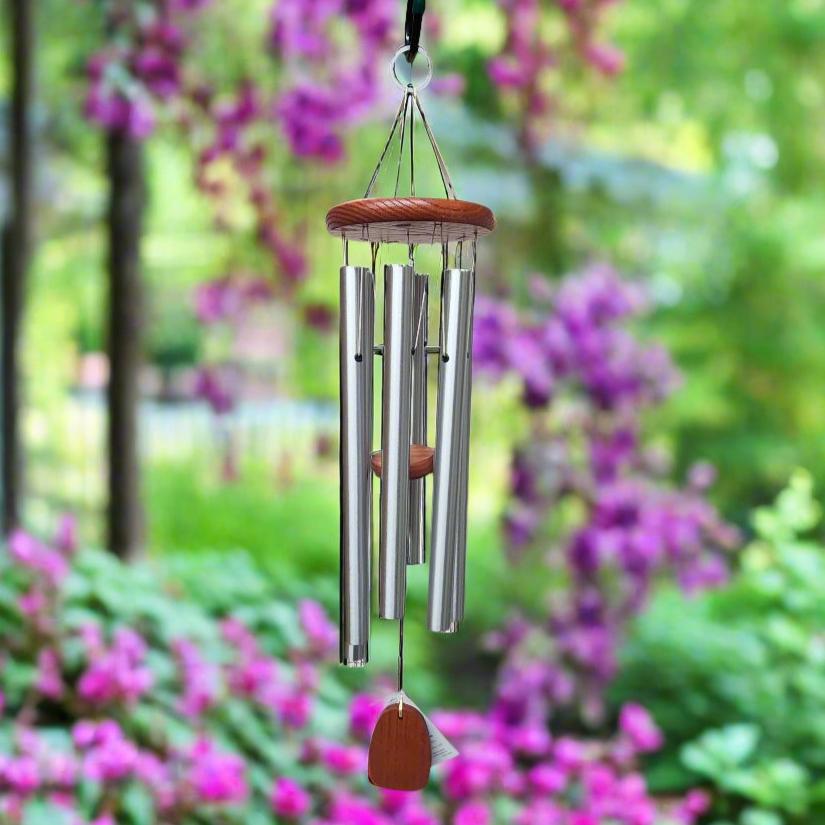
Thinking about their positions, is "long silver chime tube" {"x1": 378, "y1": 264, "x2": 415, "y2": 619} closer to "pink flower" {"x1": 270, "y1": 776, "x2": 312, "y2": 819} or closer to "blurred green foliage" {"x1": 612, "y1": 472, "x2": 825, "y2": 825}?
"pink flower" {"x1": 270, "y1": 776, "x2": 312, "y2": 819}

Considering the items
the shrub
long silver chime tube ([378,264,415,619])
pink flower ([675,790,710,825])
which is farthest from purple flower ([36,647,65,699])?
pink flower ([675,790,710,825])

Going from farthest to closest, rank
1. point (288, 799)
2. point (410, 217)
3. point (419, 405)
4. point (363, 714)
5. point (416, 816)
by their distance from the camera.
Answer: point (363, 714) < point (416, 816) < point (288, 799) < point (419, 405) < point (410, 217)

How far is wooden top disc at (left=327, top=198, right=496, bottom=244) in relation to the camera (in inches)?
44.7

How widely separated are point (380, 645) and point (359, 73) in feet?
5.98

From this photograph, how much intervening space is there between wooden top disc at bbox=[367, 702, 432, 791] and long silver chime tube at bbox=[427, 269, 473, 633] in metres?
0.15

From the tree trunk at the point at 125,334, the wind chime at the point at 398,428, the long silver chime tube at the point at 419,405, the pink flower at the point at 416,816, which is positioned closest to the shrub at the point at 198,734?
the pink flower at the point at 416,816

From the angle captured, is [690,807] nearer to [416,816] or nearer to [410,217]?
[416,816]

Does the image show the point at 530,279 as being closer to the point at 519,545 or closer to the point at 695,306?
the point at 695,306

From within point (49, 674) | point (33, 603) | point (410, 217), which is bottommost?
point (49, 674)

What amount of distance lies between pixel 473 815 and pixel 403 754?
1240 mm

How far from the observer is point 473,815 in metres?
2.47

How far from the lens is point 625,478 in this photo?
3.27 m

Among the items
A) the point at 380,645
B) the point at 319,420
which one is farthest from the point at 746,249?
the point at 380,645

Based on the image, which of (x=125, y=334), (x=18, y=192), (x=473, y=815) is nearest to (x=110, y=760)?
(x=473, y=815)
